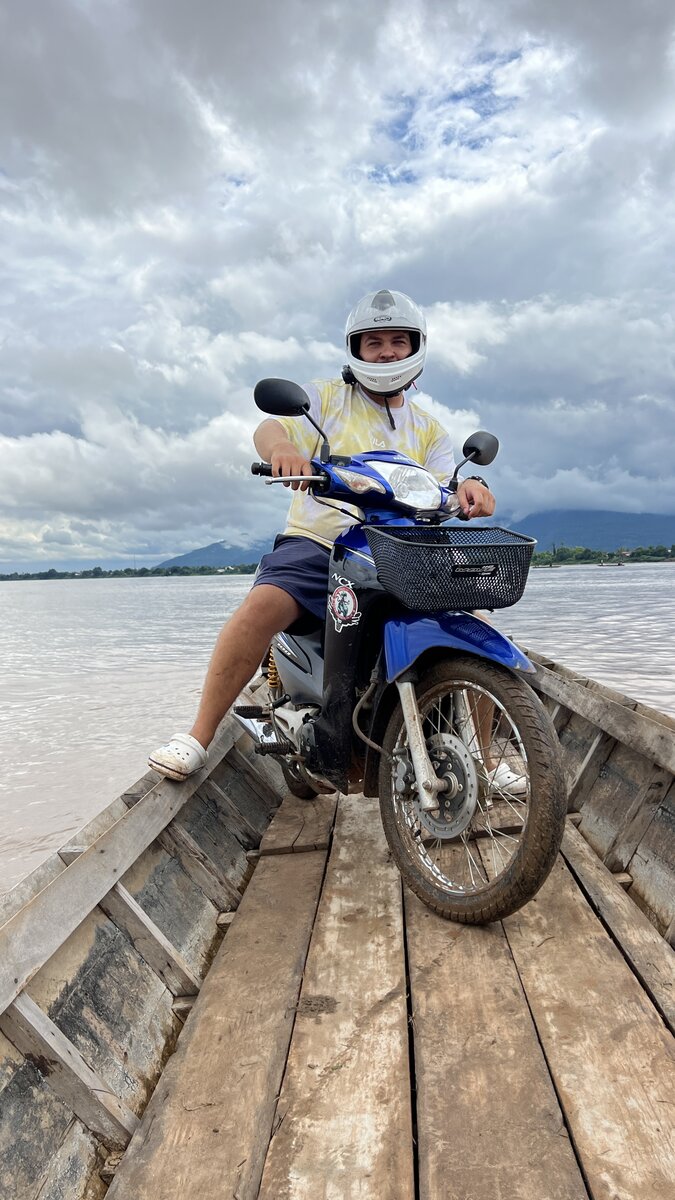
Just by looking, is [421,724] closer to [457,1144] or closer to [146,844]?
[146,844]

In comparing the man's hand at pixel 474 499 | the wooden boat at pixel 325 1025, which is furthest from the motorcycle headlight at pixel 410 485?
the wooden boat at pixel 325 1025

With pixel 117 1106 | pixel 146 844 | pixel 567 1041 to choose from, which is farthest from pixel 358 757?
pixel 117 1106

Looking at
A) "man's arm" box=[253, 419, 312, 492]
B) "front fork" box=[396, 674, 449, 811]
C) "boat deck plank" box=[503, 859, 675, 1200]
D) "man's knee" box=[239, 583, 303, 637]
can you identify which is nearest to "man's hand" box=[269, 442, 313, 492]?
"man's arm" box=[253, 419, 312, 492]

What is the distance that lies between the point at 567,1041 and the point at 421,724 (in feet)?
3.31

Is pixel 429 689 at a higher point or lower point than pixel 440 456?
lower

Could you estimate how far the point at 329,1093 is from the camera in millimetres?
1711

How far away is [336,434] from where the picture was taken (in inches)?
127

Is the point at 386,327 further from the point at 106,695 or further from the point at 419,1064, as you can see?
the point at 106,695

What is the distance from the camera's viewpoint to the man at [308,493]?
3.05 metres

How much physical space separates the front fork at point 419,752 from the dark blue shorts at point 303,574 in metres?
0.65

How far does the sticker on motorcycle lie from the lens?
8.93 feet

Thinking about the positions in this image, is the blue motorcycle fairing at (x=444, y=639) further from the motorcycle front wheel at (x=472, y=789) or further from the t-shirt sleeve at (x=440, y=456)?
the t-shirt sleeve at (x=440, y=456)

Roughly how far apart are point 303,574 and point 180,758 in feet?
2.90

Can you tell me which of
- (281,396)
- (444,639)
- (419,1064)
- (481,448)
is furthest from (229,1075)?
(481,448)
